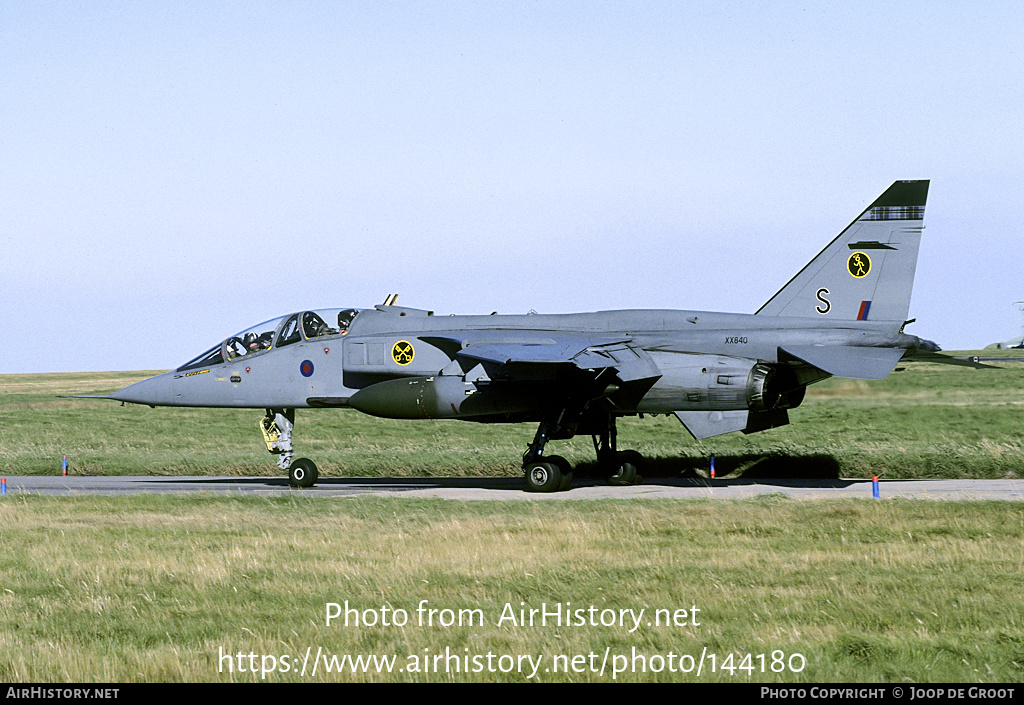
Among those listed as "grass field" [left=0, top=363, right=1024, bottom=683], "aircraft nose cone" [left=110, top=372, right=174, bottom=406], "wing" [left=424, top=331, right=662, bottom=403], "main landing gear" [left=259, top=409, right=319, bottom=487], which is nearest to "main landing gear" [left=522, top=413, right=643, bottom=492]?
"wing" [left=424, top=331, right=662, bottom=403]

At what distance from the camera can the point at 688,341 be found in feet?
65.4

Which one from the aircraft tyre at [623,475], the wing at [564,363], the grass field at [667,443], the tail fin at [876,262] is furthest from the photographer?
the grass field at [667,443]

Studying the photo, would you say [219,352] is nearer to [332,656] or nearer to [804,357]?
[804,357]

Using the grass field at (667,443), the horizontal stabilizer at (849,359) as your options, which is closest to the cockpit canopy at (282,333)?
the grass field at (667,443)

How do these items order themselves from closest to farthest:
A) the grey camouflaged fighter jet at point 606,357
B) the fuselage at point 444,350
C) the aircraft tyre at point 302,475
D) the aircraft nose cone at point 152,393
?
the grey camouflaged fighter jet at point 606,357 → the fuselage at point 444,350 → the aircraft tyre at point 302,475 → the aircraft nose cone at point 152,393

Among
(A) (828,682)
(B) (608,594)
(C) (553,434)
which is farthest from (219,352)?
(A) (828,682)

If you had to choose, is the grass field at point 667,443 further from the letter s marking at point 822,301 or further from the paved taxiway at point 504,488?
the letter s marking at point 822,301

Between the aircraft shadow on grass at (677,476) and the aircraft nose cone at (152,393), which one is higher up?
the aircraft nose cone at (152,393)

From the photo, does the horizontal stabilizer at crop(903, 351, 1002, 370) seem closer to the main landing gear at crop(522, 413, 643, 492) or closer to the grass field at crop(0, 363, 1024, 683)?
the grass field at crop(0, 363, 1024, 683)

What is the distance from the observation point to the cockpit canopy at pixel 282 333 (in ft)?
72.7

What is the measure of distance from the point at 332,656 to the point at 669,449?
21.3 m

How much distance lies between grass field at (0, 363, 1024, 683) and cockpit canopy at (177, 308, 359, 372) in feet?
15.0

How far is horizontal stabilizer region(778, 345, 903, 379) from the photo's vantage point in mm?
17547

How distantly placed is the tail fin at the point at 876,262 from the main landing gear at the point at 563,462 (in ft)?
15.1
